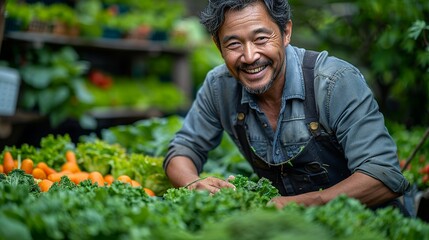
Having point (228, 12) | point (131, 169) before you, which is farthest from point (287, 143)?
point (131, 169)

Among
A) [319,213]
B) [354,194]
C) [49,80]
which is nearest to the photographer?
[319,213]

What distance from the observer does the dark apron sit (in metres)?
3.20

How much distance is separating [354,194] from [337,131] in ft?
1.16

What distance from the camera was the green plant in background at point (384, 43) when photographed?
193 inches

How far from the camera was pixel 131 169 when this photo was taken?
12.4 ft

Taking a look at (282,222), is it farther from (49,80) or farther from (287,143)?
(49,80)

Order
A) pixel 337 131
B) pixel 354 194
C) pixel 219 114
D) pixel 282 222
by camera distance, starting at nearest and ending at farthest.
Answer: pixel 282 222 → pixel 354 194 → pixel 337 131 → pixel 219 114

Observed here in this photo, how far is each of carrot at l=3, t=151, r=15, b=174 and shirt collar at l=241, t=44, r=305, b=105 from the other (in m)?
1.30

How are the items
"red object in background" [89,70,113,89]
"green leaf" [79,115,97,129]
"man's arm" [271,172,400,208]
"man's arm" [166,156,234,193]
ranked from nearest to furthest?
"man's arm" [271,172,400,208]
"man's arm" [166,156,234,193]
"green leaf" [79,115,97,129]
"red object in background" [89,70,113,89]

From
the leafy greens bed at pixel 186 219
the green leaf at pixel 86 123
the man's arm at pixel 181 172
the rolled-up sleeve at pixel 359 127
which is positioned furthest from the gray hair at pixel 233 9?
the green leaf at pixel 86 123

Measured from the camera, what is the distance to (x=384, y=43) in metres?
5.11

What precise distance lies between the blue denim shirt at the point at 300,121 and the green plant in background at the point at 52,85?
10.9ft

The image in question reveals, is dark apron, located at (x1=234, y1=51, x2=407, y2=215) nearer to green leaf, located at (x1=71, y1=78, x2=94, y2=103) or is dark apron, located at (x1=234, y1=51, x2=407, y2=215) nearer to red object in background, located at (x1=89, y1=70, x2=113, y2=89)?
green leaf, located at (x1=71, y1=78, x2=94, y2=103)

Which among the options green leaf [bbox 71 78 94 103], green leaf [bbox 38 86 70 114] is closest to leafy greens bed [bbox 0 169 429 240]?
green leaf [bbox 38 86 70 114]
